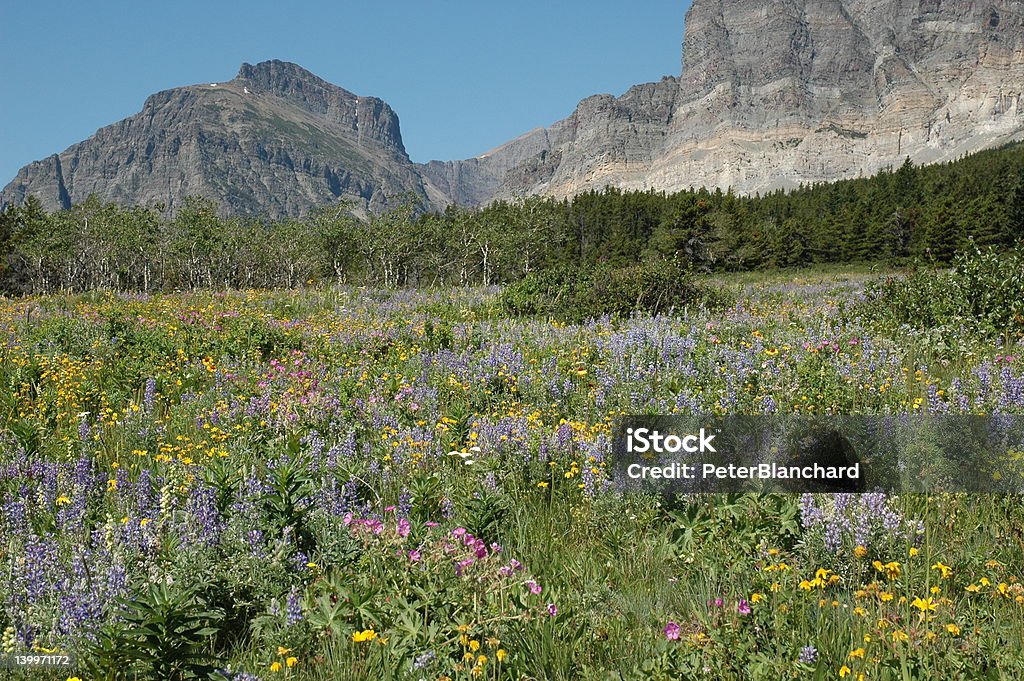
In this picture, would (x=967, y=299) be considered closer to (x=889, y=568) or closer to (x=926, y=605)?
(x=889, y=568)

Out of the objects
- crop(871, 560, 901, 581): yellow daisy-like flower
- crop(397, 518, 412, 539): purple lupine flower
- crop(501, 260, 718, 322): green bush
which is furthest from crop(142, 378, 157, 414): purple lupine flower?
crop(501, 260, 718, 322): green bush

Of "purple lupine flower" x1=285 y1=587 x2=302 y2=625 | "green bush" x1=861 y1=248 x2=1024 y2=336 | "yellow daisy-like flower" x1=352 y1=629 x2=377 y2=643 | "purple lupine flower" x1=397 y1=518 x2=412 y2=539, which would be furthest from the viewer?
"green bush" x1=861 y1=248 x2=1024 y2=336

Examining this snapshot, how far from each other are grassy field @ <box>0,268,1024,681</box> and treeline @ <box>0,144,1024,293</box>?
48802mm

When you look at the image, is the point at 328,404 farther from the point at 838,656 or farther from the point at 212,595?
the point at 838,656

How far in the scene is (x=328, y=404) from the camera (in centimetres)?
581

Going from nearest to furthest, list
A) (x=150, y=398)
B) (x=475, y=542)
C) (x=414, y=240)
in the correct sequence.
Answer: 1. (x=475, y=542)
2. (x=150, y=398)
3. (x=414, y=240)

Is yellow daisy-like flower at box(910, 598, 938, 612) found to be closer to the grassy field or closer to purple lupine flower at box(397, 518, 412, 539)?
the grassy field

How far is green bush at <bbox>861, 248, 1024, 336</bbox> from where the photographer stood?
8562 millimetres

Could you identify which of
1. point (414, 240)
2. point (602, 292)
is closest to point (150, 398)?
point (602, 292)

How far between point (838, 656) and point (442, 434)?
3.14m

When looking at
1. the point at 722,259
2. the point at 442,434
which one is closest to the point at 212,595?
the point at 442,434

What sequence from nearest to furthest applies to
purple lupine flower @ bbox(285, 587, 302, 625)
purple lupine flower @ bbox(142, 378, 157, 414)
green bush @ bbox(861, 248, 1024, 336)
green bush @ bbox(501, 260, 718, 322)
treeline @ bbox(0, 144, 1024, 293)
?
1. purple lupine flower @ bbox(285, 587, 302, 625)
2. purple lupine flower @ bbox(142, 378, 157, 414)
3. green bush @ bbox(861, 248, 1024, 336)
4. green bush @ bbox(501, 260, 718, 322)
5. treeline @ bbox(0, 144, 1024, 293)

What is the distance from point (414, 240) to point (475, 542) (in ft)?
224

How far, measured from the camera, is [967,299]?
934 centimetres
